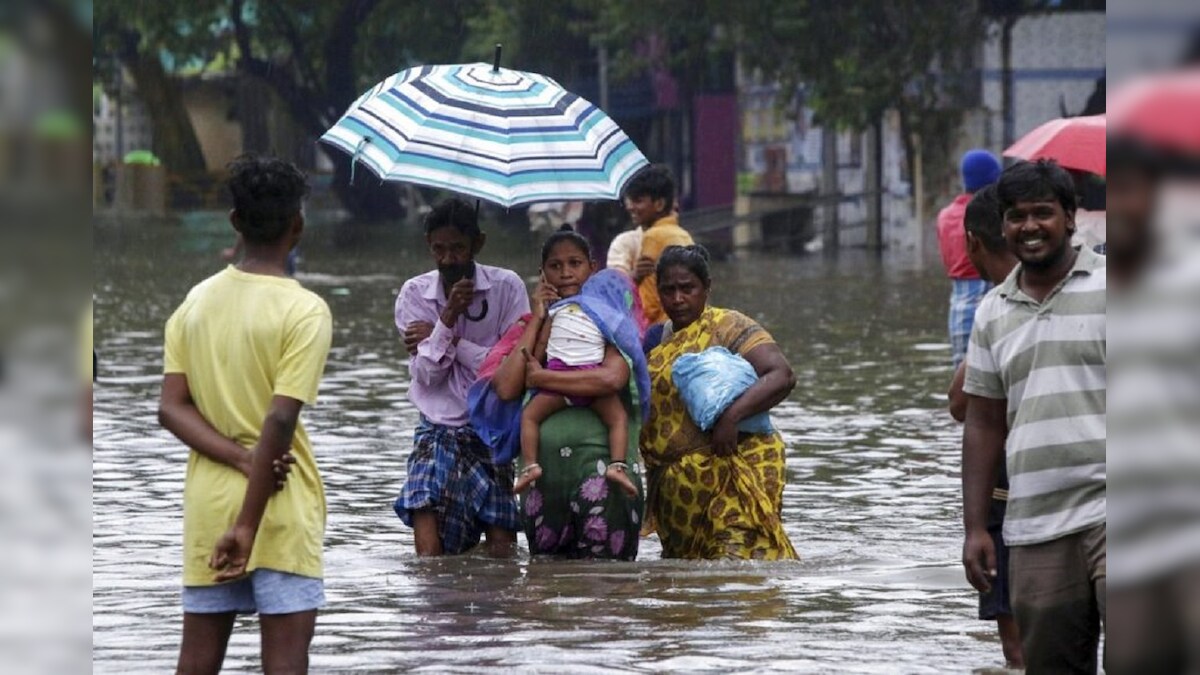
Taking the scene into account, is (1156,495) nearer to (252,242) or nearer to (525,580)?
(252,242)

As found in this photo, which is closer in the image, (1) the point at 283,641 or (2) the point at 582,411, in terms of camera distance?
(1) the point at 283,641

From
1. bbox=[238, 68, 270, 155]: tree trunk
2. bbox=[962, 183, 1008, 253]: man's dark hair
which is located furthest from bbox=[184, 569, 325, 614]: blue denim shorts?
bbox=[238, 68, 270, 155]: tree trunk

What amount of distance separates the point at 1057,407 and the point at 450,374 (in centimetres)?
375

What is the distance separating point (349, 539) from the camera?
9141 millimetres

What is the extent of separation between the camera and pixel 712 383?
25.7 ft

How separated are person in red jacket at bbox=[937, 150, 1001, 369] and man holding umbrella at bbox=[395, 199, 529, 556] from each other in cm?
282

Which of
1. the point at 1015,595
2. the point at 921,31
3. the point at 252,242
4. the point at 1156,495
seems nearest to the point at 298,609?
the point at 252,242

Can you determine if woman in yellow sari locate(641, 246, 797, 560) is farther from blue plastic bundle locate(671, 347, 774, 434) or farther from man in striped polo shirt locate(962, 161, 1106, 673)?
man in striped polo shirt locate(962, 161, 1106, 673)

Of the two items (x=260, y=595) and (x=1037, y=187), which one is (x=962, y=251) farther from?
(x=260, y=595)

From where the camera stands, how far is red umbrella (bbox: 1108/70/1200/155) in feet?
5.97

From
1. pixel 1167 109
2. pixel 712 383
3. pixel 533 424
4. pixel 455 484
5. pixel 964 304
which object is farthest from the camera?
pixel 964 304

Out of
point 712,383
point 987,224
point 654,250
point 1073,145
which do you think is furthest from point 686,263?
point 654,250

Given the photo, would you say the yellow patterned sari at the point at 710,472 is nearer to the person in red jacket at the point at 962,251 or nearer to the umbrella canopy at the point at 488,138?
the umbrella canopy at the point at 488,138

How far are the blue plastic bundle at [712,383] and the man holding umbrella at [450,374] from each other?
0.74m
